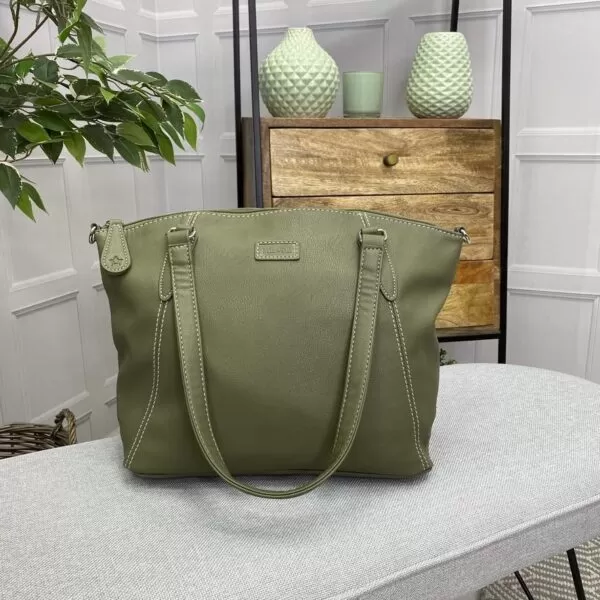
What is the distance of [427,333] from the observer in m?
0.71

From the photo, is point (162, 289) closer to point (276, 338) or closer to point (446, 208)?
point (276, 338)

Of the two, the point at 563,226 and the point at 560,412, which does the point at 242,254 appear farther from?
the point at 563,226

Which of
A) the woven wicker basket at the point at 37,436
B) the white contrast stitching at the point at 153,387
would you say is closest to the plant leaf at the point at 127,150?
the white contrast stitching at the point at 153,387

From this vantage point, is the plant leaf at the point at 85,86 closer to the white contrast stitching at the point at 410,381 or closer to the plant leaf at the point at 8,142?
the plant leaf at the point at 8,142

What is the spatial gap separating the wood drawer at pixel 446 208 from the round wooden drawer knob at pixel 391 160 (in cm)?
7

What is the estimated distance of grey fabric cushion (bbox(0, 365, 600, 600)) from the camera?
1.88 feet

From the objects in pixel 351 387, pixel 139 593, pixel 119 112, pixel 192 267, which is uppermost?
pixel 119 112

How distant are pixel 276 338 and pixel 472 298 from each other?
2.85ft

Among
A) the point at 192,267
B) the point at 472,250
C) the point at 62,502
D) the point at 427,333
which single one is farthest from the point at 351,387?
the point at 472,250

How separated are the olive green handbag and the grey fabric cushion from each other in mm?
43

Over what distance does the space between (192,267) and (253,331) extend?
10 cm

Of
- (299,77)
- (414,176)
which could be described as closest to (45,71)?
(299,77)

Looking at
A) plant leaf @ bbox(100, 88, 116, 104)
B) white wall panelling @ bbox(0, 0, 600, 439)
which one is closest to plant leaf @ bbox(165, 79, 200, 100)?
plant leaf @ bbox(100, 88, 116, 104)

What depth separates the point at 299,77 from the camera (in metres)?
1.28
